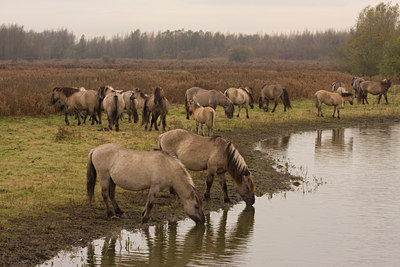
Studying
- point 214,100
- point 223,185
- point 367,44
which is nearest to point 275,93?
point 214,100

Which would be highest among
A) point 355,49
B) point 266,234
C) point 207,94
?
point 355,49

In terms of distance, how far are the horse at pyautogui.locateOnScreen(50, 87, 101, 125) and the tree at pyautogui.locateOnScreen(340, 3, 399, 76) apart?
4690 cm

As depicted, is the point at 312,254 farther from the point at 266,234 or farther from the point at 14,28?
the point at 14,28

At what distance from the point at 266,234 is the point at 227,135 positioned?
37.7ft

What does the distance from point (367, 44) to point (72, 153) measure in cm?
5771

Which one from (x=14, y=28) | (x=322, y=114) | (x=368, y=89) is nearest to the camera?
(x=322, y=114)

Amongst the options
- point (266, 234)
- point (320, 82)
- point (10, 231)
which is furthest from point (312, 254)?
point (320, 82)

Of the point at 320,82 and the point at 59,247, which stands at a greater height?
the point at 320,82

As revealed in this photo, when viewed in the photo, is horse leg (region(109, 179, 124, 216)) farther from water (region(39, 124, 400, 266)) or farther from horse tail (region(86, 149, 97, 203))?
water (region(39, 124, 400, 266))

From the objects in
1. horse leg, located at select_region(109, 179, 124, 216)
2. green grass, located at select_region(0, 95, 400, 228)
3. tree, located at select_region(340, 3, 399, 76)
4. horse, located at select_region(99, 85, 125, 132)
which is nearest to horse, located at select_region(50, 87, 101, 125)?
green grass, located at select_region(0, 95, 400, 228)

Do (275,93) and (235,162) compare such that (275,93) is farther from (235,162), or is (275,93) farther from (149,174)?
(149,174)

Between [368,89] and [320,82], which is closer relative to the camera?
[368,89]

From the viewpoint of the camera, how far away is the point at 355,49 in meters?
66.2

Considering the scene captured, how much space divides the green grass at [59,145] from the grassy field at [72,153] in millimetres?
21
